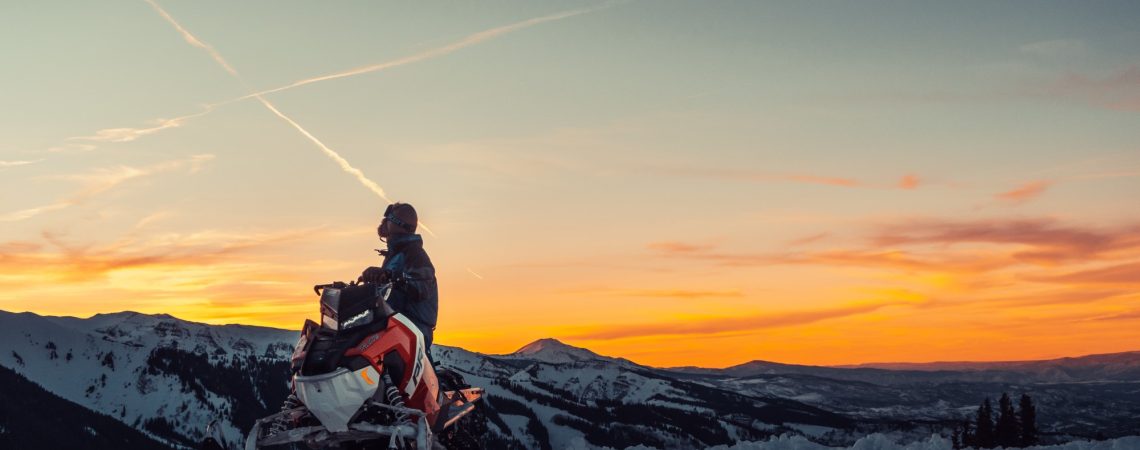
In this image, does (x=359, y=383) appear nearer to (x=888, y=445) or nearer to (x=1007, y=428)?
(x=888, y=445)

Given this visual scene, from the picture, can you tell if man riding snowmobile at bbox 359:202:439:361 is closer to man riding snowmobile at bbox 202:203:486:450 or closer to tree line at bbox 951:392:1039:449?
man riding snowmobile at bbox 202:203:486:450

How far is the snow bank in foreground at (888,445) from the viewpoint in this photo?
1528 centimetres

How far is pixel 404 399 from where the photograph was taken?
11.0m

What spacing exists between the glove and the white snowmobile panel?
1653 millimetres

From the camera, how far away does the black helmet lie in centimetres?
1295

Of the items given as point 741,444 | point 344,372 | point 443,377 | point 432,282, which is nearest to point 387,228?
point 432,282

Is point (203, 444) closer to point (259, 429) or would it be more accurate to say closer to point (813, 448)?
point (259, 429)

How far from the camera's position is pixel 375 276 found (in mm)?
11750

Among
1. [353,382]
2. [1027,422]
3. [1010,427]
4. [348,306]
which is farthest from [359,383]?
[1010,427]

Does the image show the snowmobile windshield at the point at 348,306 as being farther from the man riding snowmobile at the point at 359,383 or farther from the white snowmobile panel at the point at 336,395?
the white snowmobile panel at the point at 336,395

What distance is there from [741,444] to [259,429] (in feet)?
31.4

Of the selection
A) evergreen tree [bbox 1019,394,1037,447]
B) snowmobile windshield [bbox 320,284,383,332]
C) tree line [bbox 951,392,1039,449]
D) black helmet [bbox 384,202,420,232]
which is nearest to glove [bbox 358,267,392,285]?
snowmobile windshield [bbox 320,284,383,332]

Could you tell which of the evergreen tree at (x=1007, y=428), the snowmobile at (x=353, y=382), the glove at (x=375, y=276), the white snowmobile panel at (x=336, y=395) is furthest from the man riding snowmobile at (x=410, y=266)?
the evergreen tree at (x=1007, y=428)

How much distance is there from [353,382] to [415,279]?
95.9 inches
